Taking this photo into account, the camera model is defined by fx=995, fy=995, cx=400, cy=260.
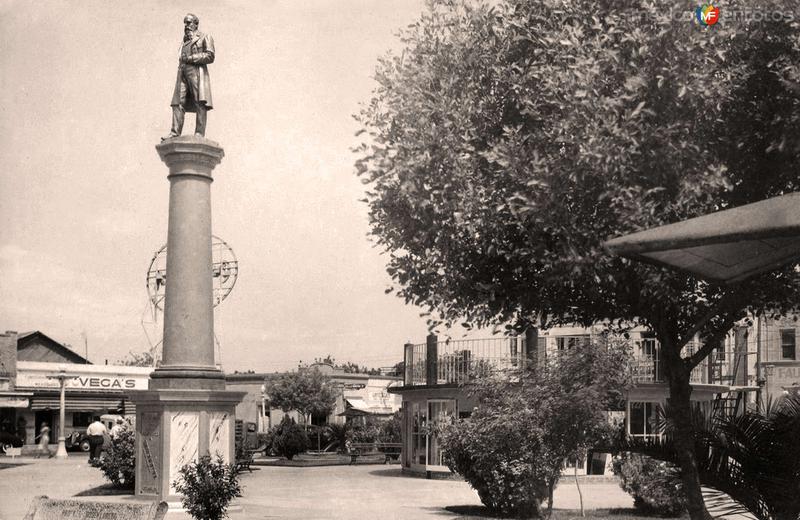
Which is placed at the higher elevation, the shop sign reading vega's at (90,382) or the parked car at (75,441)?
the shop sign reading vega's at (90,382)

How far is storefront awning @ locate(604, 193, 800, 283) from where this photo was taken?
4.66 meters

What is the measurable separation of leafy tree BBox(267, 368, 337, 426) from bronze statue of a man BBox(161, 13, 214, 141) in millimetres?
39767

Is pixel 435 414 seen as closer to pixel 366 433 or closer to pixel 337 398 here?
pixel 366 433

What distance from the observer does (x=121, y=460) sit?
714 inches

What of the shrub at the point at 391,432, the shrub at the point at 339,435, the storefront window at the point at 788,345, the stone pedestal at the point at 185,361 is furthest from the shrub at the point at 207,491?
the storefront window at the point at 788,345

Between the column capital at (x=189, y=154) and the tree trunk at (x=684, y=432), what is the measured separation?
689 cm

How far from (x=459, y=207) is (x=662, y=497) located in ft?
25.6

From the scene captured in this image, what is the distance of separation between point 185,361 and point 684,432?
7.67m

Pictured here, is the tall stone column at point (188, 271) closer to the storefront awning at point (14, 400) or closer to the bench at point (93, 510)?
the bench at point (93, 510)

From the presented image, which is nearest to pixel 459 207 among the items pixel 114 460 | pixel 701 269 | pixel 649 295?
pixel 649 295

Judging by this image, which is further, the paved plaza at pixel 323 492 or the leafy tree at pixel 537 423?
the paved plaza at pixel 323 492

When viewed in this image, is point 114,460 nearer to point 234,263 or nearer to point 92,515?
point 92,515

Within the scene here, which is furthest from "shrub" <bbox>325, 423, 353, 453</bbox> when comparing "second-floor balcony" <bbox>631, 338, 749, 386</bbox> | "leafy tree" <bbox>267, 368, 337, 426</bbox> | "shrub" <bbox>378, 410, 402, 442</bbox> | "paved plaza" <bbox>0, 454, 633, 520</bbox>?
"second-floor balcony" <bbox>631, 338, 749, 386</bbox>

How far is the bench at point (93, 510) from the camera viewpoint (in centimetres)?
647
